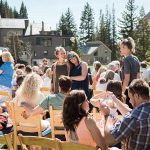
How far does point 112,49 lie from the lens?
102375mm

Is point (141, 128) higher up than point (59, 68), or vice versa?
point (59, 68)

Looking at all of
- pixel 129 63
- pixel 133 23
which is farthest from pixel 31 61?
pixel 129 63

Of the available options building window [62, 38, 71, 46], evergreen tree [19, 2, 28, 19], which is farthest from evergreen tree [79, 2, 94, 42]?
evergreen tree [19, 2, 28, 19]

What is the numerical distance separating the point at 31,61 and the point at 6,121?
78.7m

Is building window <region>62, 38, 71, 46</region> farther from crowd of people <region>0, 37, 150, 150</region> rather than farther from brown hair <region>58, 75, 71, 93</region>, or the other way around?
brown hair <region>58, 75, 71, 93</region>

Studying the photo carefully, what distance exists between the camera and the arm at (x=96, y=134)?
422 centimetres

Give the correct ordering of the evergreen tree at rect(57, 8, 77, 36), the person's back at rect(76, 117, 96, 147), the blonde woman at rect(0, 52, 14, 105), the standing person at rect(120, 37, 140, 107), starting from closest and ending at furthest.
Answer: the person's back at rect(76, 117, 96, 147) → the standing person at rect(120, 37, 140, 107) → the blonde woman at rect(0, 52, 14, 105) → the evergreen tree at rect(57, 8, 77, 36)

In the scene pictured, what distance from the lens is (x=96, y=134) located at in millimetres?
4281

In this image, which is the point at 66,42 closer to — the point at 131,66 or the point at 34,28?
the point at 34,28

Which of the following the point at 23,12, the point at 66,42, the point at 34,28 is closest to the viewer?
the point at 66,42

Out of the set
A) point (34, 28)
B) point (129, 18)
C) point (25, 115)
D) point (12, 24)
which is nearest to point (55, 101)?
point (25, 115)

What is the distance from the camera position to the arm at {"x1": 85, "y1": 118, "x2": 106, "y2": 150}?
4221 millimetres

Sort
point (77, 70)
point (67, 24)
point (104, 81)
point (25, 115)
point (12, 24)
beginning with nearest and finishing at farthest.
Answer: point (25, 115) → point (77, 70) → point (104, 81) → point (12, 24) → point (67, 24)

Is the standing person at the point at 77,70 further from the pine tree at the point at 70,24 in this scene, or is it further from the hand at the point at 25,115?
the pine tree at the point at 70,24
